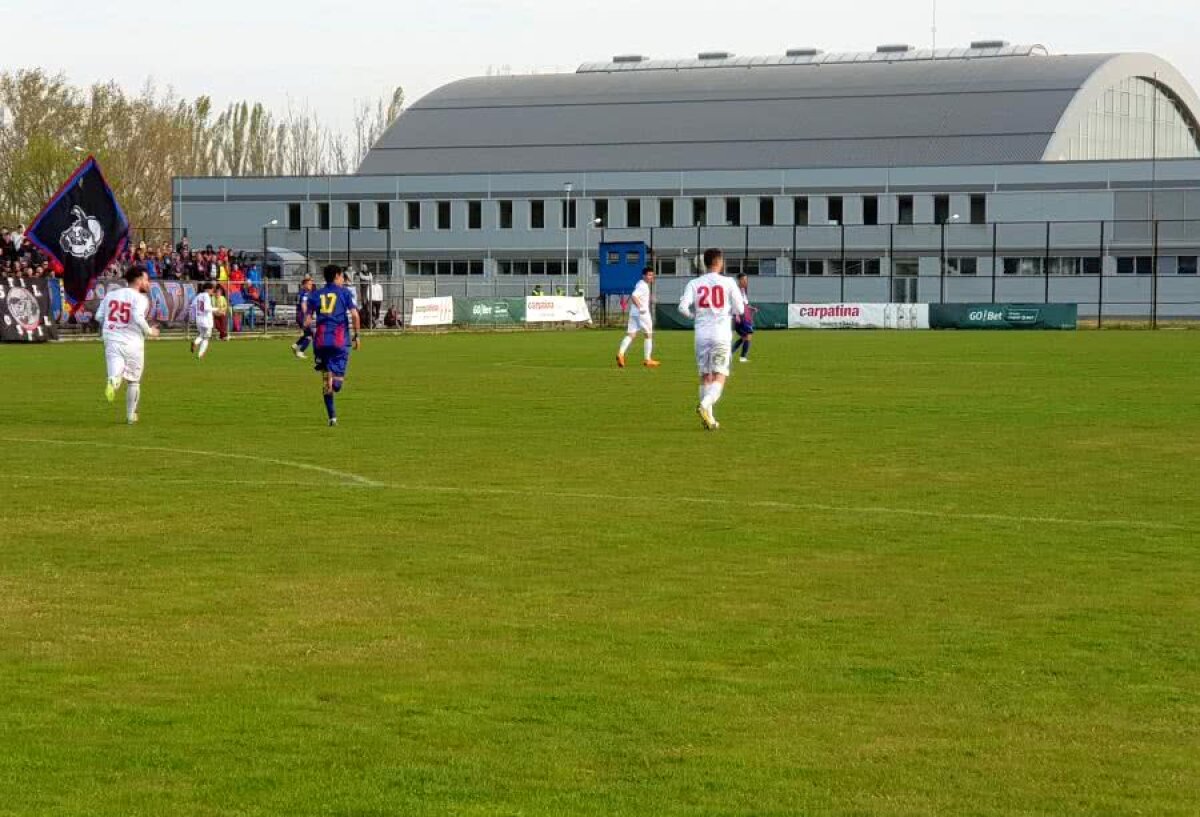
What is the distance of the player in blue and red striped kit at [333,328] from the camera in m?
23.5

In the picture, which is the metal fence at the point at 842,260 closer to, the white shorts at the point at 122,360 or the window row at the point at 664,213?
the window row at the point at 664,213

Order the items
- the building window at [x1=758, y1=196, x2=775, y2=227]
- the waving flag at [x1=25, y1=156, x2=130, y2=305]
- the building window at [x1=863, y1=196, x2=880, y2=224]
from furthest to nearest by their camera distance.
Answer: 1. the building window at [x1=758, y1=196, x2=775, y2=227]
2. the building window at [x1=863, y1=196, x2=880, y2=224]
3. the waving flag at [x1=25, y1=156, x2=130, y2=305]

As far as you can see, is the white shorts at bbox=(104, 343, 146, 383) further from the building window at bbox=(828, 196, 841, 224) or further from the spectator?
the building window at bbox=(828, 196, 841, 224)

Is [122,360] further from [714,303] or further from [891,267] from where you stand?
[891,267]

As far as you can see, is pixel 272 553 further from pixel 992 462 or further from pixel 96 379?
pixel 96 379

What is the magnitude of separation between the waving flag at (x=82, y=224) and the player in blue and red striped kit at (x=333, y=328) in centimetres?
2310

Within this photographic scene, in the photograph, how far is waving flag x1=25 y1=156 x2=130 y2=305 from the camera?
4538cm

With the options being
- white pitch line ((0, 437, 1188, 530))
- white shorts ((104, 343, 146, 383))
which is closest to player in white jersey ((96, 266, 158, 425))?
white shorts ((104, 343, 146, 383))

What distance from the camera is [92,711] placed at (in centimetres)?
828

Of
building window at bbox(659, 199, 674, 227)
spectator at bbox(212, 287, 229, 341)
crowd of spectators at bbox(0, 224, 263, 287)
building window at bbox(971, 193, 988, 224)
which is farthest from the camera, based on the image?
building window at bbox(659, 199, 674, 227)

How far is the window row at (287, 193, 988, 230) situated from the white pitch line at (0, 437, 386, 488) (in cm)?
7541

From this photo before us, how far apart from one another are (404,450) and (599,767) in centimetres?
1349

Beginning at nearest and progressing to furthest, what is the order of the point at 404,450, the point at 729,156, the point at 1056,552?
the point at 1056,552, the point at 404,450, the point at 729,156

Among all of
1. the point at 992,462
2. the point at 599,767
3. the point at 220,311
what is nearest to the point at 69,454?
the point at 992,462
